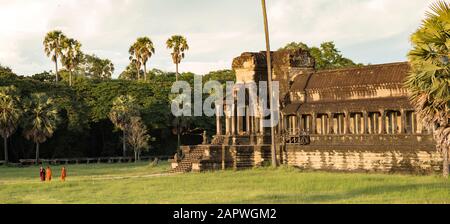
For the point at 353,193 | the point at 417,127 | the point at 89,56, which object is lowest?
the point at 353,193

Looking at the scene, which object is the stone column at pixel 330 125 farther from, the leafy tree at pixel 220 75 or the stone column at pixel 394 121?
the leafy tree at pixel 220 75

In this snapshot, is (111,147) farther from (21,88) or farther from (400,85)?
(400,85)

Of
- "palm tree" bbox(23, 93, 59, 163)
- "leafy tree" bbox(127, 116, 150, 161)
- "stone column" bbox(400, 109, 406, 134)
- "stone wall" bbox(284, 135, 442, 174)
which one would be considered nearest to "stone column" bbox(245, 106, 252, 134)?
"stone wall" bbox(284, 135, 442, 174)

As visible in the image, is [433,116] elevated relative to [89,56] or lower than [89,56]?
lower

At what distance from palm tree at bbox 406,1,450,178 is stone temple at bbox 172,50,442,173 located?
11173mm

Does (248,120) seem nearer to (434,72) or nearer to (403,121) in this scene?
(403,121)

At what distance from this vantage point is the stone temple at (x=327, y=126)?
3931 centimetres

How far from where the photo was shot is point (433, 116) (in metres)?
26.5

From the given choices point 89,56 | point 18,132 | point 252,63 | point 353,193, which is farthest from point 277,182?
point 89,56

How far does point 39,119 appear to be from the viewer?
62438mm

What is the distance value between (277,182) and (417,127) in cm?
921

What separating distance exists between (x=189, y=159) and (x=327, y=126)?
9549 millimetres

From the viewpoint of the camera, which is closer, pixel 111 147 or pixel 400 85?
pixel 400 85

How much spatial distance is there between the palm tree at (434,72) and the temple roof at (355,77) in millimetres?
14242
